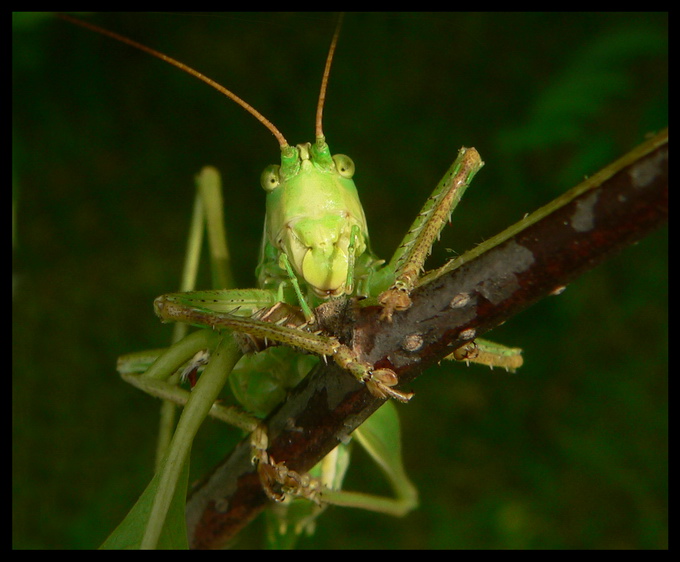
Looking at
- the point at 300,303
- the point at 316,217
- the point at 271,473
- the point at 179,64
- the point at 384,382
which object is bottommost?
the point at 271,473

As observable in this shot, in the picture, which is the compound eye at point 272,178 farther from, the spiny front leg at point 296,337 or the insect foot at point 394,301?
the insect foot at point 394,301

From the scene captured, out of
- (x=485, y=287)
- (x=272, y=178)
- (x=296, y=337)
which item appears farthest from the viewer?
(x=272, y=178)

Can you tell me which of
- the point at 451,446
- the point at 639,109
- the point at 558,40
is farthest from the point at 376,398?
the point at 451,446

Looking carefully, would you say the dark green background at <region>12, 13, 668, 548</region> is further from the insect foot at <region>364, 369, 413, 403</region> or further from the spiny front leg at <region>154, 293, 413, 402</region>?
the insect foot at <region>364, 369, 413, 403</region>

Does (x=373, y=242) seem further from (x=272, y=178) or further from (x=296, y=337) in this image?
(x=296, y=337)

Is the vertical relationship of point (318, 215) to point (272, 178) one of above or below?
below

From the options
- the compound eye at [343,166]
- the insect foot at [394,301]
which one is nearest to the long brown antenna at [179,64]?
the compound eye at [343,166]

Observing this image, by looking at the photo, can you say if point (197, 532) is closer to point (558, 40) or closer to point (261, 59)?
point (558, 40)

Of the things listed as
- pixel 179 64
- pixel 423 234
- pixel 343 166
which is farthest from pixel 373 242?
pixel 423 234
